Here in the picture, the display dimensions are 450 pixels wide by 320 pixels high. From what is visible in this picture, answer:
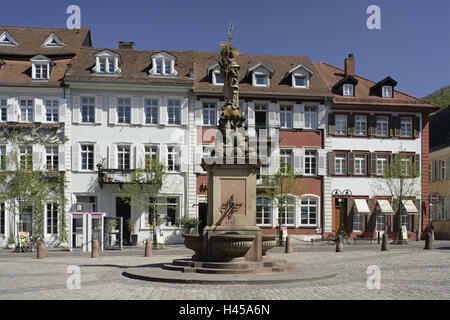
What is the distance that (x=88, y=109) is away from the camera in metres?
37.8

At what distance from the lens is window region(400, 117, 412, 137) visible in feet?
135

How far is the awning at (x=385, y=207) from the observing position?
39.2m

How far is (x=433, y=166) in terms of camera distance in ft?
158

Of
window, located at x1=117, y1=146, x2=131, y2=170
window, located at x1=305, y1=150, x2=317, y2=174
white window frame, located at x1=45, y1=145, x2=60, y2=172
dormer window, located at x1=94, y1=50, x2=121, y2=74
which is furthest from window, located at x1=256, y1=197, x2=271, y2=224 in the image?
white window frame, located at x1=45, y1=145, x2=60, y2=172

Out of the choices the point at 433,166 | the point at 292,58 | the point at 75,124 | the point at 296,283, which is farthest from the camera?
the point at 433,166

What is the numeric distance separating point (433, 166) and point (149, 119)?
79.1 ft

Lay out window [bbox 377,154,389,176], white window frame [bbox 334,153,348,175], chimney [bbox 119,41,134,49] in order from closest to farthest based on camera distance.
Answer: white window frame [bbox 334,153,348,175]
window [bbox 377,154,389,176]
chimney [bbox 119,41,134,49]

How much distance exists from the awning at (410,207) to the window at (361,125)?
17.9ft

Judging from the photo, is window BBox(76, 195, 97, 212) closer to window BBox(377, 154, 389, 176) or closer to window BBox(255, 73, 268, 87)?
window BBox(255, 73, 268, 87)

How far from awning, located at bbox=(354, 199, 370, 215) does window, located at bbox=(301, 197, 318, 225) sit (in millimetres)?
2736

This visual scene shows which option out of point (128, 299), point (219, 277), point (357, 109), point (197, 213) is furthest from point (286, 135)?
point (128, 299)

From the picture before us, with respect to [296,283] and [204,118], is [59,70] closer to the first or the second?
[204,118]

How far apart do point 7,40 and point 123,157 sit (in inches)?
460

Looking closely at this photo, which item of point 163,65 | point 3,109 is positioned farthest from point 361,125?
point 3,109
